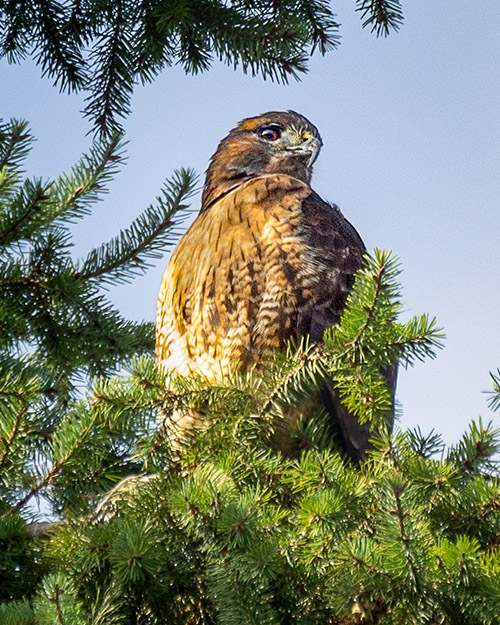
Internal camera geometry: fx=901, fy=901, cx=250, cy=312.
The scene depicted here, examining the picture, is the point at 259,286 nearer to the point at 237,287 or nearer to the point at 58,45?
the point at 237,287

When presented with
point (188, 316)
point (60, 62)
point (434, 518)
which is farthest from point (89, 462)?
point (60, 62)

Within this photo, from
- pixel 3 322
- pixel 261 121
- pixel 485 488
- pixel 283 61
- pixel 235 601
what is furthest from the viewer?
pixel 261 121

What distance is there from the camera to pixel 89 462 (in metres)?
2.43

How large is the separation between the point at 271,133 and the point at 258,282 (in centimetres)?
149

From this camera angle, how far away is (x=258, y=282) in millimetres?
3646

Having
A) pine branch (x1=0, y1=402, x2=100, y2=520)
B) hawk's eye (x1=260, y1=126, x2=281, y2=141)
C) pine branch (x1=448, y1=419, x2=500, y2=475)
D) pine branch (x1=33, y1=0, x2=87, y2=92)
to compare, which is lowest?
pine branch (x1=0, y1=402, x2=100, y2=520)

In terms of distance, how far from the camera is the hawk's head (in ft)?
15.6

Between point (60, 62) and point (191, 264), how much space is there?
3.65ft

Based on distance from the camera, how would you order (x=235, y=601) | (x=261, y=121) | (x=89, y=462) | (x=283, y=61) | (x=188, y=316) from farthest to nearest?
(x=261, y=121), (x=283, y=61), (x=188, y=316), (x=89, y=462), (x=235, y=601)

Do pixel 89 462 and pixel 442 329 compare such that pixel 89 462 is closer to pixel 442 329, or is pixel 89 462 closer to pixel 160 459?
pixel 160 459

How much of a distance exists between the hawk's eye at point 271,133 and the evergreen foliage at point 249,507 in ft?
7.09

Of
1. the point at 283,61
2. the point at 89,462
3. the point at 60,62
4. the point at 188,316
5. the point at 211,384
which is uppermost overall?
the point at 283,61

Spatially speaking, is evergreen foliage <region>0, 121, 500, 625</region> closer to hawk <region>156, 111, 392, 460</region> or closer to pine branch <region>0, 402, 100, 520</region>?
pine branch <region>0, 402, 100, 520</region>

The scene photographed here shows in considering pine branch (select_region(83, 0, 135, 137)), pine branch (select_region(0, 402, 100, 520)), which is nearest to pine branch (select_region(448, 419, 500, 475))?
pine branch (select_region(0, 402, 100, 520))
